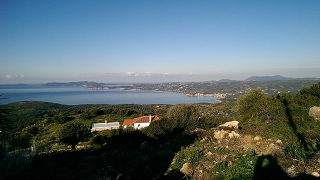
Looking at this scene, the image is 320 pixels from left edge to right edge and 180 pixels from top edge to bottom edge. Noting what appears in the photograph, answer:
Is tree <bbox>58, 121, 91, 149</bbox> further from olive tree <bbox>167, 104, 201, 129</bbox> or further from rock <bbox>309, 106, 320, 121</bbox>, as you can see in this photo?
rock <bbox>309, 106, 320, 121</bbox>

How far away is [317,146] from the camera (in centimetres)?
773

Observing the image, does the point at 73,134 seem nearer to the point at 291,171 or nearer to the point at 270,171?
the point at 270,171

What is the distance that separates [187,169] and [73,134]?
1882cm

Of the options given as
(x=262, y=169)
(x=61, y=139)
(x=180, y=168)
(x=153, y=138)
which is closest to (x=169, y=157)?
(x=180, y=168)

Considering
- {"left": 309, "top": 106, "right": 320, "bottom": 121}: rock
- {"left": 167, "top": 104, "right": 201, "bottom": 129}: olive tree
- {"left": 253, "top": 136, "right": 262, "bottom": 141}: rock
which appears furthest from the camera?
{"left": 167, "top": 104, "right": 201, "bottom": 129}: olive tree

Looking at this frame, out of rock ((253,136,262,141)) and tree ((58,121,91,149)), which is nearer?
rock ((253,136,262,141))

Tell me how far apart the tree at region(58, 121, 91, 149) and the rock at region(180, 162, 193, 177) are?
719 inches

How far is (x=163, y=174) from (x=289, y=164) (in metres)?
4.07

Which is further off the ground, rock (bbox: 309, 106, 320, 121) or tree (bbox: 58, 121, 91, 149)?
rock (bbox: 309, 106, 320, 121)

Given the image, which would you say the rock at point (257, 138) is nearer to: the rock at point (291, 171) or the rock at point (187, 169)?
the rock at point (291, 171)

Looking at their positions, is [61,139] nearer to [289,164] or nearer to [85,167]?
[85,167]

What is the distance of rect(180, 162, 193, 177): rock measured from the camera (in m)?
6.96

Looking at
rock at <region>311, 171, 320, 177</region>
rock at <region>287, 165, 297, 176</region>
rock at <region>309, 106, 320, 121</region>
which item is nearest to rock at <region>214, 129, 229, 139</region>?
rock at <region>287, 165, 297, 176</region>

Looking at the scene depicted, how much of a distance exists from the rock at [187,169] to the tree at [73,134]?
1825 cm
